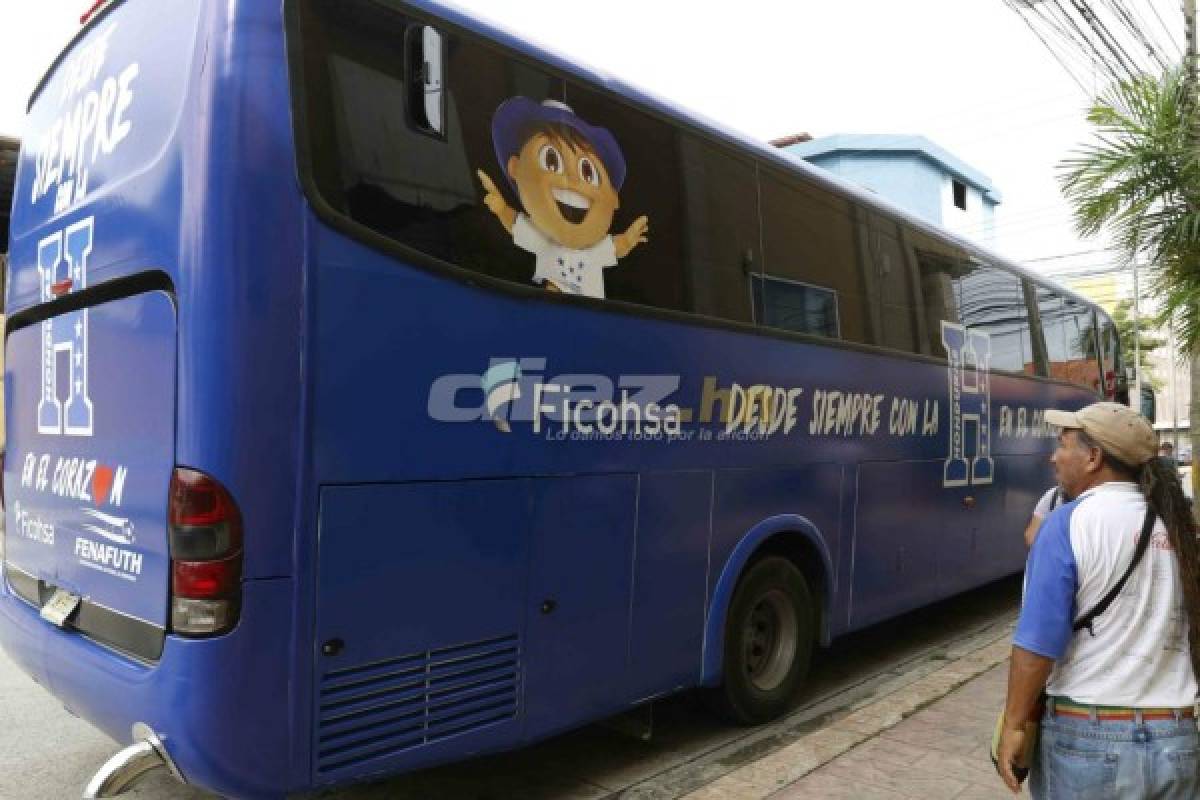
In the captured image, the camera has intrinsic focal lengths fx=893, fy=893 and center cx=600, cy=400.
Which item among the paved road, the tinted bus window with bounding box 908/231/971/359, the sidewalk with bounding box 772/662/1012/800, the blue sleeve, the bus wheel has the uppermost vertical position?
the tinted bus window with bounding box 908/231/971/359

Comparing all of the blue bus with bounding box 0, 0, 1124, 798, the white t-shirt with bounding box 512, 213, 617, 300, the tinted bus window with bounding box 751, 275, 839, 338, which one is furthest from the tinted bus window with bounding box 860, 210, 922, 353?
the white t-shirt with bounding box 512, 213, 617, 300

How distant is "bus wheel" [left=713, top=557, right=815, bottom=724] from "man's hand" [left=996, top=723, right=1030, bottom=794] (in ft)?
7.86

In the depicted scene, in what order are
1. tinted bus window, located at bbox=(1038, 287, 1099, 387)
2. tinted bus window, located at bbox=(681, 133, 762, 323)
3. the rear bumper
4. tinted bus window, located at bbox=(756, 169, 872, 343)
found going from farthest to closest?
tinted bus window, located at bbox=(1038, 287, 1099, 387) < tinted bus window, located at bbox=(756, 169, 872, 343) < tinted bus window, located at bbox=(681, 133, 762, 323) < the rear bumper

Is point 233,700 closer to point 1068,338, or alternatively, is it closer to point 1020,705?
point 1020,705

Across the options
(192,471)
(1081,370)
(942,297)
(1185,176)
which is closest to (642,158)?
(192,471)

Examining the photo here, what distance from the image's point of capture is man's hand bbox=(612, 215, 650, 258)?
399 cm

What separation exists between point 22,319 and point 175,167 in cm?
163

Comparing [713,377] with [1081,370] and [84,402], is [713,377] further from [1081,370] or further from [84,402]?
[1081,370]

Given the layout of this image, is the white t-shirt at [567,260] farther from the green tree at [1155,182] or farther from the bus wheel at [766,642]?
the green tree at [1155,182]

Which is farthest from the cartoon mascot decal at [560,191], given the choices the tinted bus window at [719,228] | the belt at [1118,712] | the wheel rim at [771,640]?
the belt at [1118,712]

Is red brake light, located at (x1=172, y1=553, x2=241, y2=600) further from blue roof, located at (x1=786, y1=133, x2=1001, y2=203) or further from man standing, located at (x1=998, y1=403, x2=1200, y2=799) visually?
blue roof, located at (x1=786, y1=133, x2=1001, y2=203)

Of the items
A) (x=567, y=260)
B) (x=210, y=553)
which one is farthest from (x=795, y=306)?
(x=210, y=553)

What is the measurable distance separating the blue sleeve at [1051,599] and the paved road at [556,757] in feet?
7.48

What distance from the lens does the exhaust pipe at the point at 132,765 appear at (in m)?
2.76
